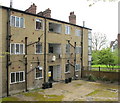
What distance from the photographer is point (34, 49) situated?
52.1ft

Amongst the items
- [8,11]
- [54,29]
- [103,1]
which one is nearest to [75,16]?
[54,29]

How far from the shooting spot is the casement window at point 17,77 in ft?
45.2

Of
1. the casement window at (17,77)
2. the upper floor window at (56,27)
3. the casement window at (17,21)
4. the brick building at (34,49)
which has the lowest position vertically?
the casement window at (17,77)

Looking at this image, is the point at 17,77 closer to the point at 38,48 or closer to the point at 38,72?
the point at 38,72

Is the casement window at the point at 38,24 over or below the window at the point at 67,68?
over

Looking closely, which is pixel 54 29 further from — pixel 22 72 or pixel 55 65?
pixel 22 72

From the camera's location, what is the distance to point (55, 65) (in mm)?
18953

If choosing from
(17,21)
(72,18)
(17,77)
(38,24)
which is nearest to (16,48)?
(17,21)

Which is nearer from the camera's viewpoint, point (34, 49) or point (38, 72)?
point (34, 49)

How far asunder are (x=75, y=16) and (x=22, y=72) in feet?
42.5

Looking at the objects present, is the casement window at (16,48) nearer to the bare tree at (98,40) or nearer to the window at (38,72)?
the window at (38,72)

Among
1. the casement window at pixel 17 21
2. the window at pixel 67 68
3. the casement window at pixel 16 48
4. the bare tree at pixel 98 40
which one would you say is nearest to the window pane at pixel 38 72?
the casement window at pixel 16 48

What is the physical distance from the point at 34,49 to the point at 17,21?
3.69 metres

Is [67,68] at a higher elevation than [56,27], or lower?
lower
